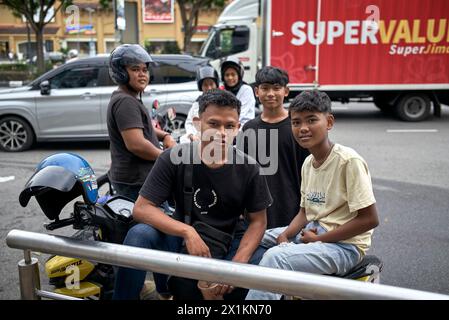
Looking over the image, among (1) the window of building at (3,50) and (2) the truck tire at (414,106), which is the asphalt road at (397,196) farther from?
(1) the window of building at (3,50)

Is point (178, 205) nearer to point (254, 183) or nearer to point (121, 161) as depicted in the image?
point (254, 183)

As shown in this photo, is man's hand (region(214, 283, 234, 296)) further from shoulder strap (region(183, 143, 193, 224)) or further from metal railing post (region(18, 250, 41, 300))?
metal railing post (region(18, 250, 41, 300))

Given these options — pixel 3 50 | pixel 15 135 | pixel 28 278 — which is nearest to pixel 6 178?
pixel 15 135

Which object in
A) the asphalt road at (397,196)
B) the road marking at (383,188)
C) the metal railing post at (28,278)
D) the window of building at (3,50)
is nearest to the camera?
the metal railing post at (28,278)

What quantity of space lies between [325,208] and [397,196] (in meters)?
3.57

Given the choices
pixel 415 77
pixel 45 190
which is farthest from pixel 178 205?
pixel 415 77

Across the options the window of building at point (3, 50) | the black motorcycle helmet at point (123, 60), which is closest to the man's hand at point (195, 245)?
the black motorcycle helmet at point (123, 60)

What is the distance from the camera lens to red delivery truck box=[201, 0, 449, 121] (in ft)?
34.6

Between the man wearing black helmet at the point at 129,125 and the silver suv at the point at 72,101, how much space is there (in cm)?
478

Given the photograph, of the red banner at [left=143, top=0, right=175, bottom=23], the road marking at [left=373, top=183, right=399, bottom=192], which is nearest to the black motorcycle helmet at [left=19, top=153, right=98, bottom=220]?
the road marking at [left=373, top=183, right=399, bottom=192]

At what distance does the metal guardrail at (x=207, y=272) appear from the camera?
1.25m

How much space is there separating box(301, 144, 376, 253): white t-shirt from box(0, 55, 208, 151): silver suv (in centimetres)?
564

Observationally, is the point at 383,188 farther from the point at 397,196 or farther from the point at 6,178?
the point at 6,178

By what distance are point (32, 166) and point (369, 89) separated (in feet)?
26.9
